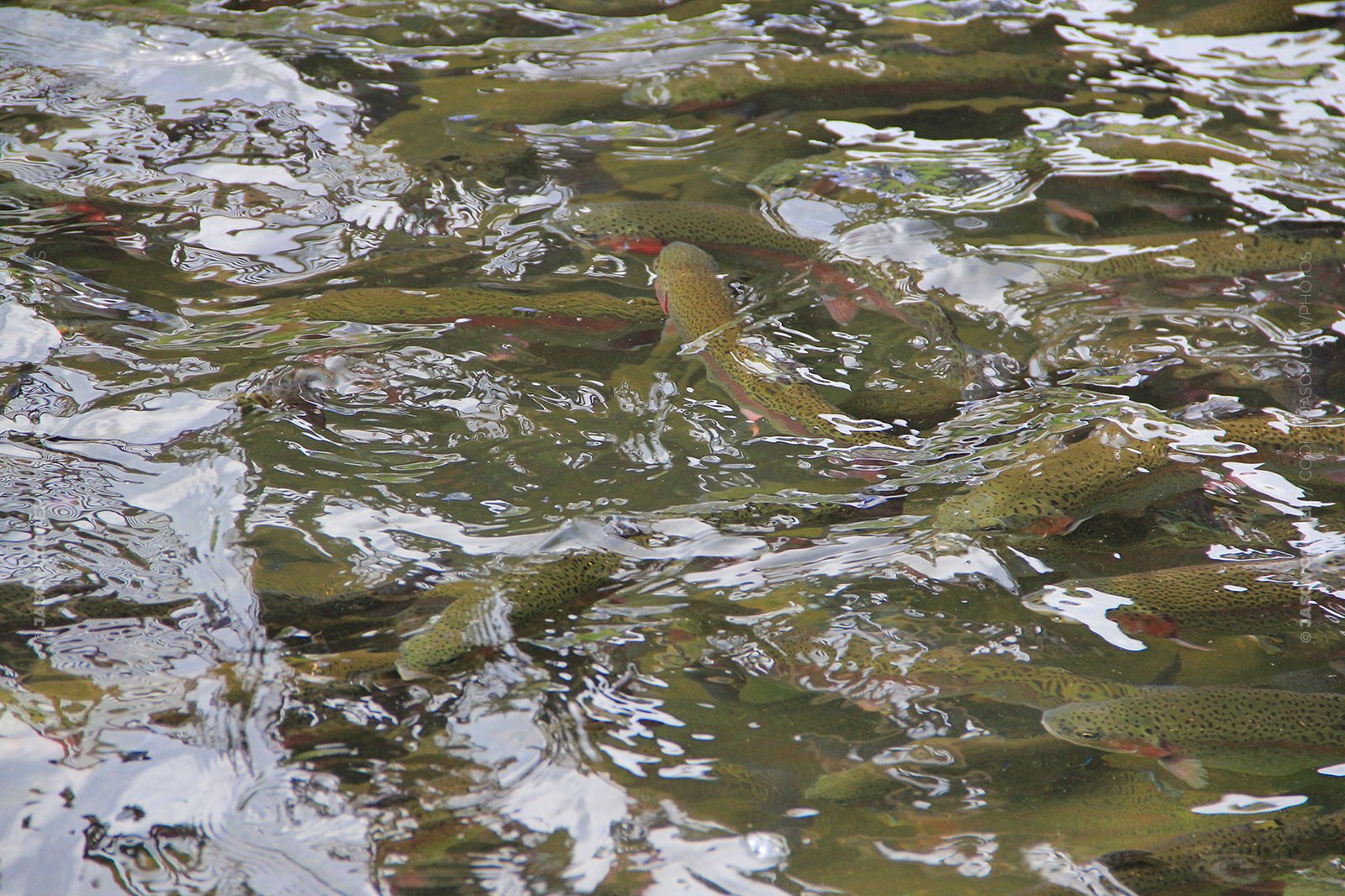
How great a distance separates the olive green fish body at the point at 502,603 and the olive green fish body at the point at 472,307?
138 cm

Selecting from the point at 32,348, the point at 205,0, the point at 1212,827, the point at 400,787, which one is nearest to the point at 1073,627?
the point at 1212,827

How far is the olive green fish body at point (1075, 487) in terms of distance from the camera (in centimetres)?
332

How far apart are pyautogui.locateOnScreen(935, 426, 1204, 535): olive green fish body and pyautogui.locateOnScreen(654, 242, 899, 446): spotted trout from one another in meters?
0.47

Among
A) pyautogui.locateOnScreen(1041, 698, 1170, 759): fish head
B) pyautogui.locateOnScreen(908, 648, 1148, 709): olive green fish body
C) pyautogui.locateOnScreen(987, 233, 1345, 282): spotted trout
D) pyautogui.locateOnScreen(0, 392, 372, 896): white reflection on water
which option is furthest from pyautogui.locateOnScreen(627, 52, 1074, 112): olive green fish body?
pyautogui.locateOnScreen(1041, 698, 1170, 759): fish head

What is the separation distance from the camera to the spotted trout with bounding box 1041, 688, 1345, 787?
106 inches

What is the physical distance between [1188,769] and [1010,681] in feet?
1.71

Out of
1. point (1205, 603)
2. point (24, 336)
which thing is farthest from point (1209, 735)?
point (24, 336)

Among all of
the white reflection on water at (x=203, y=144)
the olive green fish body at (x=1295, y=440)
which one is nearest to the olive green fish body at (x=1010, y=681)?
the olive green fish body at (x=1295, y=440)

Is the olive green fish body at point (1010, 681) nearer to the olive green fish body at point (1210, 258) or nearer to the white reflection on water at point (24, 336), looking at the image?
the olive green fish body at point (1210, 258)

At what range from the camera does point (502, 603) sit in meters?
2.95

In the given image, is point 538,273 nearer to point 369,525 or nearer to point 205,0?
point 369,525

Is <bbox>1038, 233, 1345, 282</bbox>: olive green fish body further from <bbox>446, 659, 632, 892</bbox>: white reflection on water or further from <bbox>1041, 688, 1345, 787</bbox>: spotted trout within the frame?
<bbox>446, 659, 632, 892</bbox>: white reflection on water

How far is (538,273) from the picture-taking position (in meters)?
4.52

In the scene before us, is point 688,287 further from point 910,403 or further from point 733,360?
point 910,403
